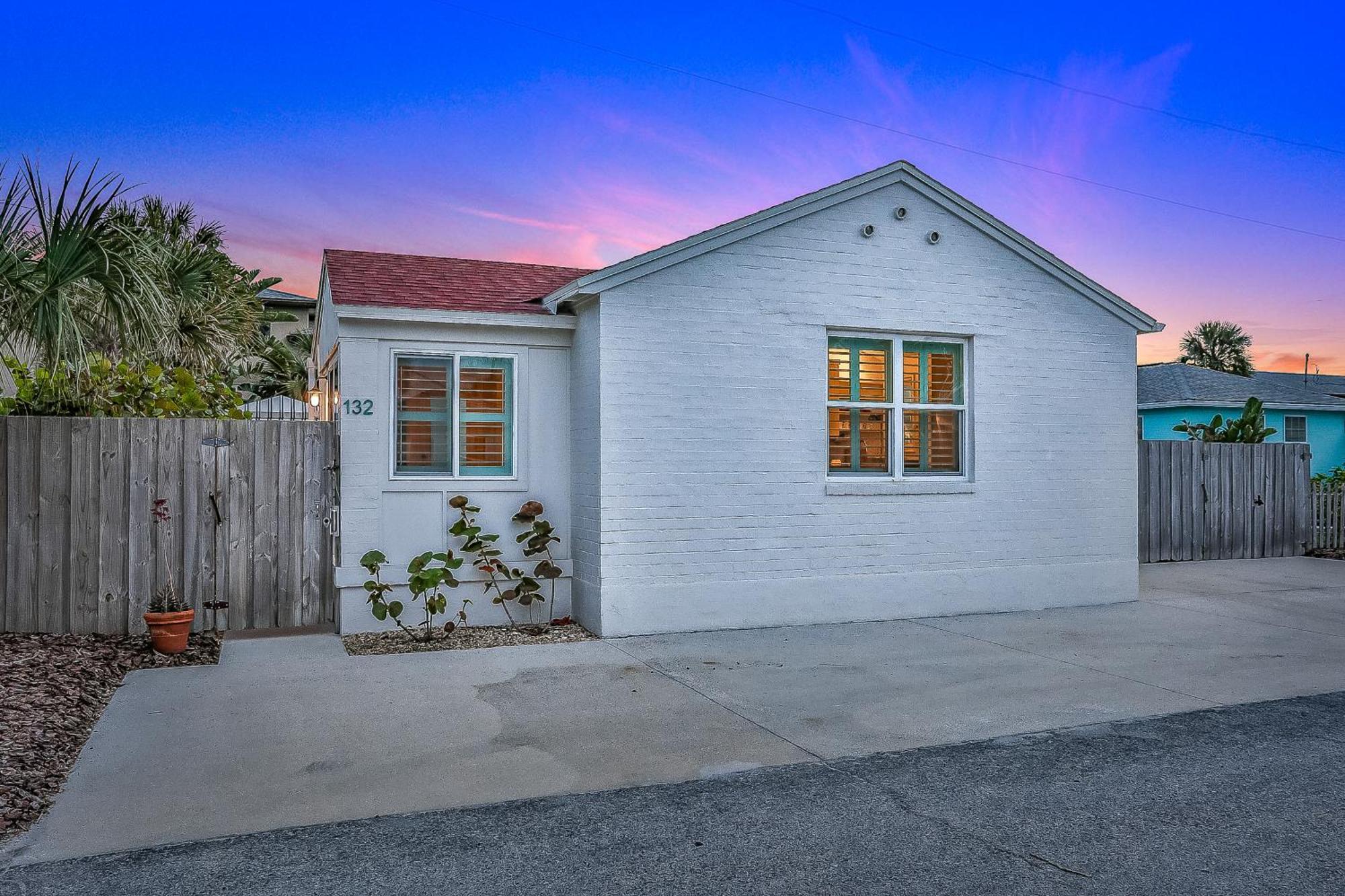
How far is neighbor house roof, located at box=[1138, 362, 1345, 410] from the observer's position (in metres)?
26.2

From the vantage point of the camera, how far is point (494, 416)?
377 inches

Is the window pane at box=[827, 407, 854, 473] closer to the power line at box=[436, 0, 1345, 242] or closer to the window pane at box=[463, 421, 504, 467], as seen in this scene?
the window pane at box=[463, 421, 504, 467]

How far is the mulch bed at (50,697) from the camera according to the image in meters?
4.78

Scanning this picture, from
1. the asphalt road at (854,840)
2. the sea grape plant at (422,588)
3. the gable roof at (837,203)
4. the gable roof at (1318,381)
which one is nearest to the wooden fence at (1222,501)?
the gable roof at (837,203)

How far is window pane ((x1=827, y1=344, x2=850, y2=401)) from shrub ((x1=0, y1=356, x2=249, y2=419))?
638 centimetres

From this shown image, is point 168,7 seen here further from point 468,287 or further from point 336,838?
point 336,838

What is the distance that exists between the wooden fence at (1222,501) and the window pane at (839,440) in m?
→ 7.03

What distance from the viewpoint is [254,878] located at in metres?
3.79

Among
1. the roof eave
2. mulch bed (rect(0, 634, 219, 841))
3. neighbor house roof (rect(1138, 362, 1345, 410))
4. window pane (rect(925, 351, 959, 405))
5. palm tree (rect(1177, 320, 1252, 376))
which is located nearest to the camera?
mulch bed (rect(0, 634, 219, 841))

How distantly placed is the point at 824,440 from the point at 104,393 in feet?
22.7

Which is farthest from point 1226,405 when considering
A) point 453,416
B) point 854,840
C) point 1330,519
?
point 854,840

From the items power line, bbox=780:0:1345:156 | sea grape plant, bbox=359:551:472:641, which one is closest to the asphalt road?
sea grape plant, bbox=359:551:472:641

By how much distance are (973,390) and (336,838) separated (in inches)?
319

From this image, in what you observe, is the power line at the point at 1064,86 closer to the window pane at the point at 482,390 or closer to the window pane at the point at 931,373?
the window pane at the point at 931,373
